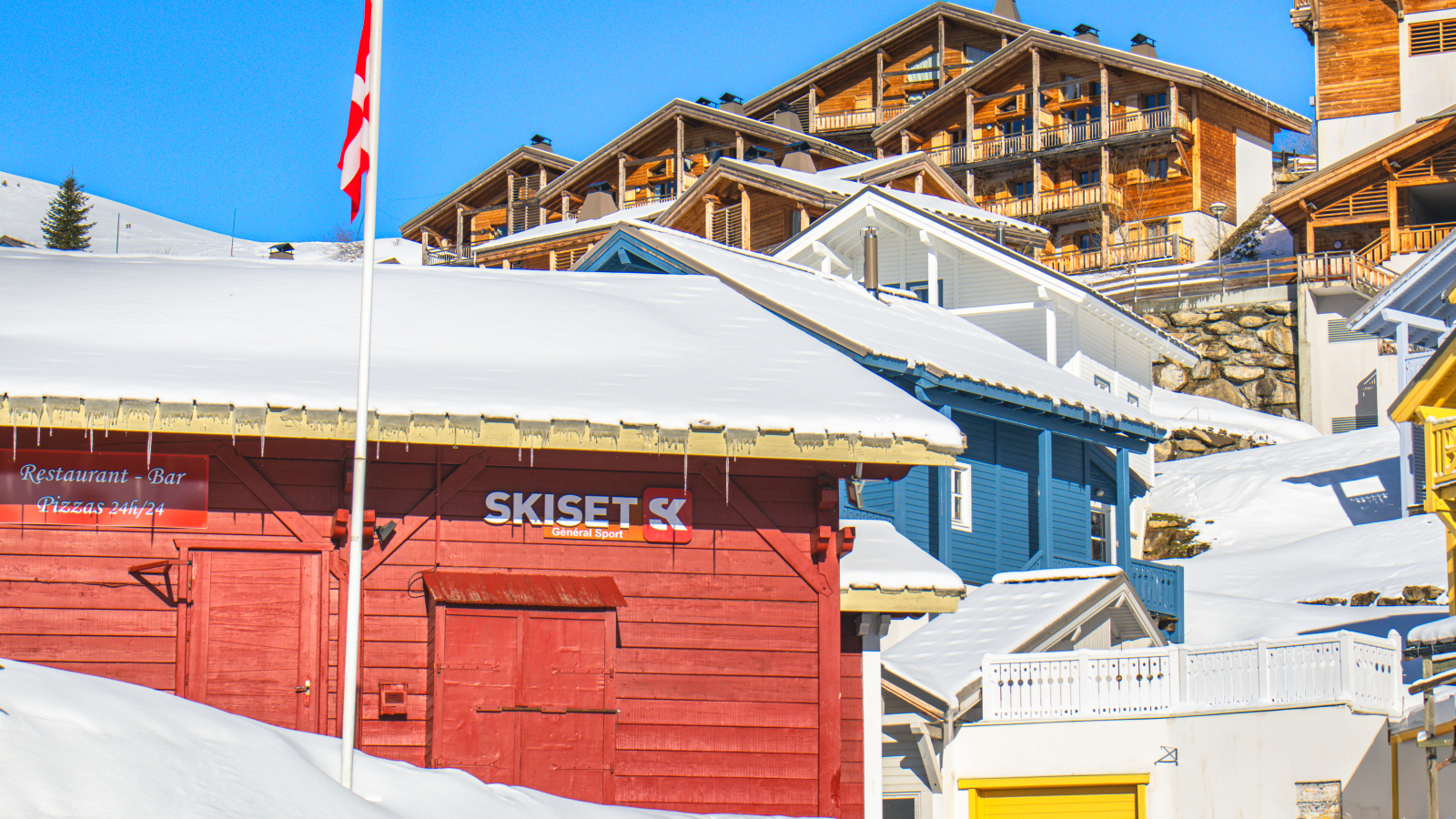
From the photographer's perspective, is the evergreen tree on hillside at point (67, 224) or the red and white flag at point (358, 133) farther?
the evergreen tree on hillside at point (67, 224)

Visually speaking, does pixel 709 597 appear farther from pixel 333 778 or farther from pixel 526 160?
pixel 526 160

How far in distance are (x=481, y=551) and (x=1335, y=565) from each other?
1956 cm

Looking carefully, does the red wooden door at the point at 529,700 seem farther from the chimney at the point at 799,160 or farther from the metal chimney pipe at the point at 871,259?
the chimney at the point at 799,160

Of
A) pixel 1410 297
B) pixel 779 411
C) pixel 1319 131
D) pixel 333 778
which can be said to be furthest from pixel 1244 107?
pixel 333 778

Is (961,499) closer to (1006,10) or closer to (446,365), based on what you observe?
(446,365)

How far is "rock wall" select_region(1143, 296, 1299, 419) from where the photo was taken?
43.4 meters

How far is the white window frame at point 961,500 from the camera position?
876 inches

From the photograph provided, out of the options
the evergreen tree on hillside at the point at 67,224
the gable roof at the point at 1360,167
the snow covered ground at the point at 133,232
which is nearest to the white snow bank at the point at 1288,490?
the gable roof at the point at 1360,167

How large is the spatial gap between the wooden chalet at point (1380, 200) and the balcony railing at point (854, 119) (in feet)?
68.6

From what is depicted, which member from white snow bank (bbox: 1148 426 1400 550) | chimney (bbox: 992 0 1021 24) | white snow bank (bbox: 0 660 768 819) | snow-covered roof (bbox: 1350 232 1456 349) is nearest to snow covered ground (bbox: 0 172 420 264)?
chimney (bbox: 992 0 1021 24)

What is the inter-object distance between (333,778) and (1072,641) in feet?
43.4

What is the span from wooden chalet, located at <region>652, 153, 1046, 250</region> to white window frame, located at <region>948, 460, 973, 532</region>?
20017mm

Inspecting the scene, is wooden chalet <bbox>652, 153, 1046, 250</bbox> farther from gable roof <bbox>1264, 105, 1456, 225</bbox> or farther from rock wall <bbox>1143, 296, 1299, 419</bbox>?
gable roof <bbox>1264, 105, 1456, 225</bbox>

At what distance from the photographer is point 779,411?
12.5 m
